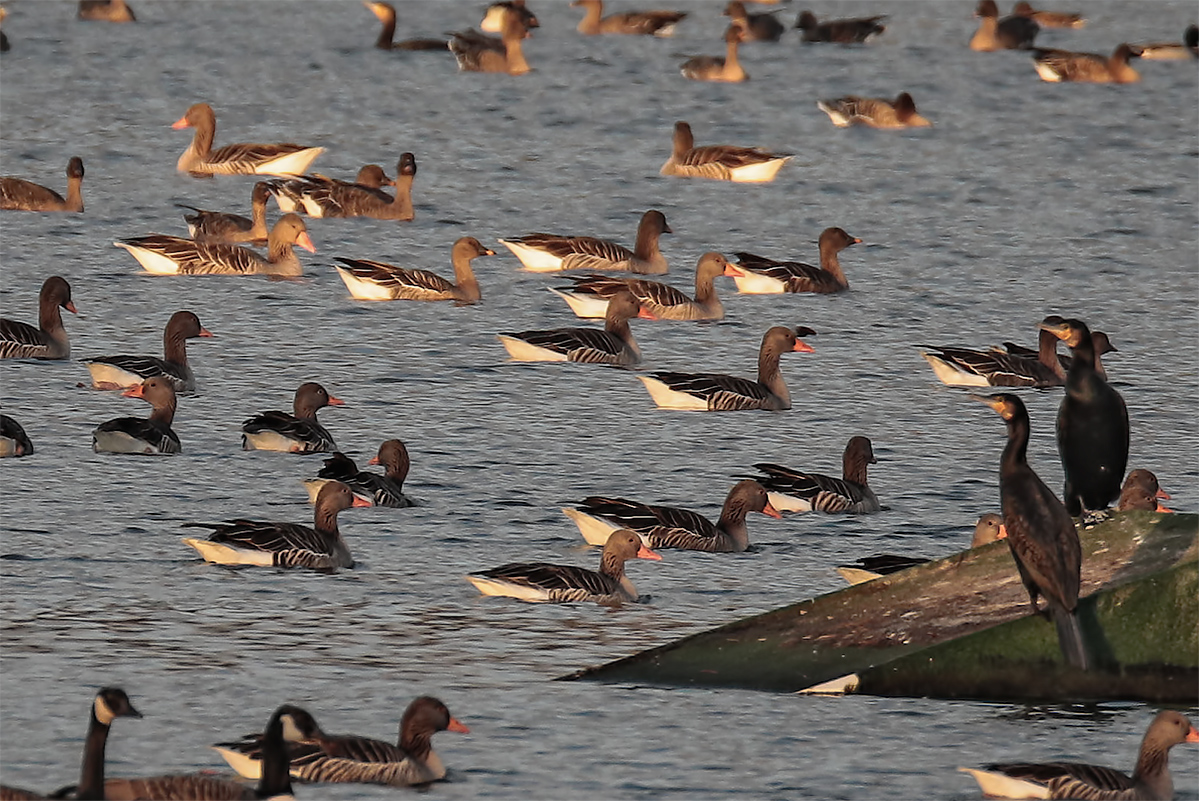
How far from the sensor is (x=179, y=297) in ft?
84.9

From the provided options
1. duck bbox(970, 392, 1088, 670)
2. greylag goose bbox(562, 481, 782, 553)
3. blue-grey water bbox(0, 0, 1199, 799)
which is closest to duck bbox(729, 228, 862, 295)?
blue-grey water bbox(0, 0, 1199, 799)

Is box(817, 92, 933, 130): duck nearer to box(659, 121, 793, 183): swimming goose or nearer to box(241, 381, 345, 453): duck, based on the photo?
box(659, 121, 793, 183): swimming goose

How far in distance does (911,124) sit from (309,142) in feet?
31.8

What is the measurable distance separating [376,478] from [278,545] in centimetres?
183

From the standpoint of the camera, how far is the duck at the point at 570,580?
14961mm

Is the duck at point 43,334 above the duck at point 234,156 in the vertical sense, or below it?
below

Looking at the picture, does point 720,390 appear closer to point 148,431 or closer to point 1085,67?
point 148,431

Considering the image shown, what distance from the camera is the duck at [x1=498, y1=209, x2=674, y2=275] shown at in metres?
27.4

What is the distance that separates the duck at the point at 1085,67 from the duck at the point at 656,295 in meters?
22.6

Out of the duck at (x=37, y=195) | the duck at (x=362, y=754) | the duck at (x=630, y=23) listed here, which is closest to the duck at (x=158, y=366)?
the duck at (x=37, y=195)

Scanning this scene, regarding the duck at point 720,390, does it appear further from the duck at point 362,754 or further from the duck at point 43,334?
the duck at point 362,754

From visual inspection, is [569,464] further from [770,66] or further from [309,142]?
[770,66]

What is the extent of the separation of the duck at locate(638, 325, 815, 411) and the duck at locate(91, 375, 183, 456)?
4269 millimetres

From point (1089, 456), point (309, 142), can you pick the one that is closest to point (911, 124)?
point (309, 142)
